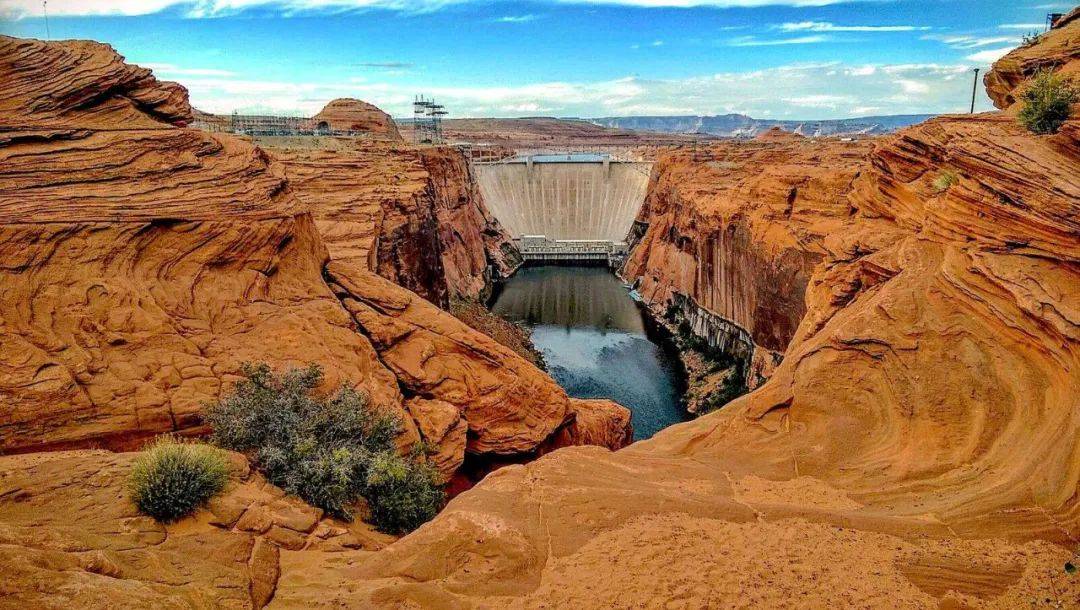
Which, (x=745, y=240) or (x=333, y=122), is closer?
(x=745, y=240)

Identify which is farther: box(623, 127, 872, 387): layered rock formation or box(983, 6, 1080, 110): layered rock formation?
box(623, 127, 872, 387): layered rock formation

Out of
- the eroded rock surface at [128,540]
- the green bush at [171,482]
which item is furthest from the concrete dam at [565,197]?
the green bush at [171,482]

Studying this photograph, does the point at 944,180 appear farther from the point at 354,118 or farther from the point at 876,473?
the point at 354,118

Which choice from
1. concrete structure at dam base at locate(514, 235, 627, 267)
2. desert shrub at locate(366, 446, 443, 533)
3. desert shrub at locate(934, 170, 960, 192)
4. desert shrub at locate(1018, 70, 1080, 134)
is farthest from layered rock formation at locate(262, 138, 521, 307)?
desert shrub at locate(1018, 70, 1080, 134)

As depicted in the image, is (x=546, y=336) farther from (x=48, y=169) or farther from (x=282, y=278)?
(x=48, y=169)

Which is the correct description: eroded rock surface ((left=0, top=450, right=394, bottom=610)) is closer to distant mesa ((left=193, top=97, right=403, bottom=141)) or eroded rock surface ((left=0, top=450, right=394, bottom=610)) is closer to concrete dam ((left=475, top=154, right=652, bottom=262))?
distant mesa ((left=193, top=97, right=403, bottom=141))

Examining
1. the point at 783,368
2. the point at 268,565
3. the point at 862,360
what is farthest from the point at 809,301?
the point at 268,565

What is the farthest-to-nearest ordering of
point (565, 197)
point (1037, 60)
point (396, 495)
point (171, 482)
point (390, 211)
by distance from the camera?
point (565, 197) → point (390, 211) → point (1037, 60) → point (396, 495) → point (171, 482)

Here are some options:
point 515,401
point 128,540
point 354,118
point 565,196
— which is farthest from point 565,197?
point 128,540
